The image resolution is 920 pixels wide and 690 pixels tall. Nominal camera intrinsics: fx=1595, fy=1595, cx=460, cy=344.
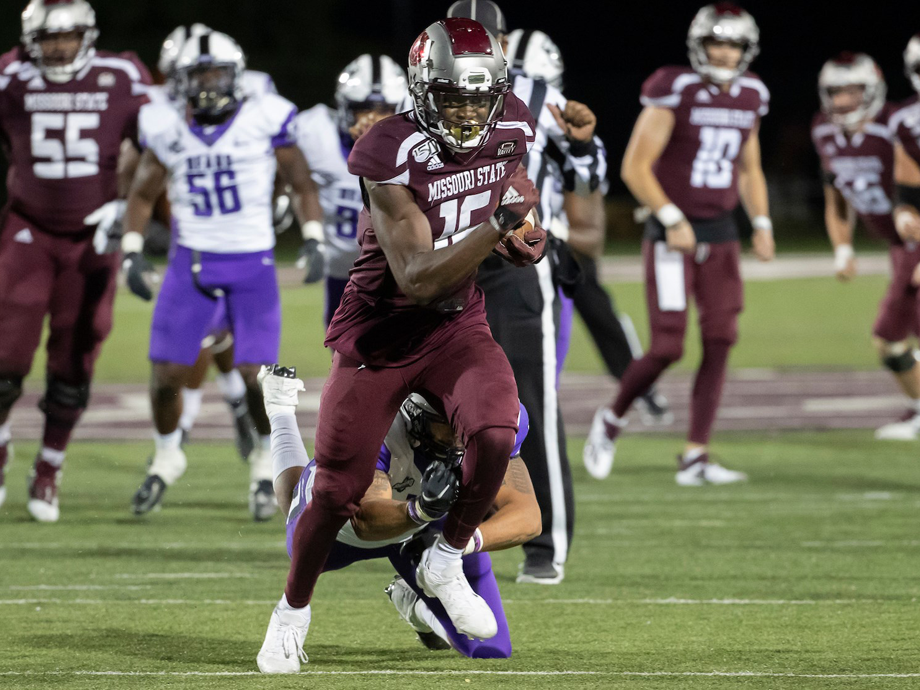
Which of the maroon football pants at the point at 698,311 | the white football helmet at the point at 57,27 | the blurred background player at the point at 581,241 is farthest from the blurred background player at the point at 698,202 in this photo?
the white football helmet at the point at 57,27

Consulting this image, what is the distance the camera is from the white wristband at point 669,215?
7656mm

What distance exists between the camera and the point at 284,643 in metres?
4.23

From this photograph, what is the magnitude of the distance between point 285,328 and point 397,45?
21655mm

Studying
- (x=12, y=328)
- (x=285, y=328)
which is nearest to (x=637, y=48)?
(x=285, y=328)

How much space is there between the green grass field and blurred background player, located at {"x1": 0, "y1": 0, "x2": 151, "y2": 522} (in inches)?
20.6

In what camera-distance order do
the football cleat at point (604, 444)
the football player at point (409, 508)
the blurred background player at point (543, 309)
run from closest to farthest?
the football player at point (409, 508) → the blurred background player at point (543, 309) → the football cleat at point (604, 444)

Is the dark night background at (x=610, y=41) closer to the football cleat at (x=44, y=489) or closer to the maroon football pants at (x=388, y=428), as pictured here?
the football cleat at (x=44, y=489)

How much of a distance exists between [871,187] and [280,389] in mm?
5760

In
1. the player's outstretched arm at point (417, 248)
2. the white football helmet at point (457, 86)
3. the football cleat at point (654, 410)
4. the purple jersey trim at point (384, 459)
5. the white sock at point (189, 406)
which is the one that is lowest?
the football cleat at point (654, 410)

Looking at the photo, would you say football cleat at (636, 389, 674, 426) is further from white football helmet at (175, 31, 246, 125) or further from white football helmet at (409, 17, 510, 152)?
white football helmet at (409, 17, 510, 152)

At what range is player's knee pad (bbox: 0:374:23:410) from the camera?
698cm

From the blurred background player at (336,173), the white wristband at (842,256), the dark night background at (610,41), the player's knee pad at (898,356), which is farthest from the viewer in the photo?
the dark night background at (610,41)

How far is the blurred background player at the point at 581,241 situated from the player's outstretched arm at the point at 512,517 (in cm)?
110

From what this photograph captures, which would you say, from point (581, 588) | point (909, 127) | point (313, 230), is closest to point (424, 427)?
Answer: point (581, 588)
